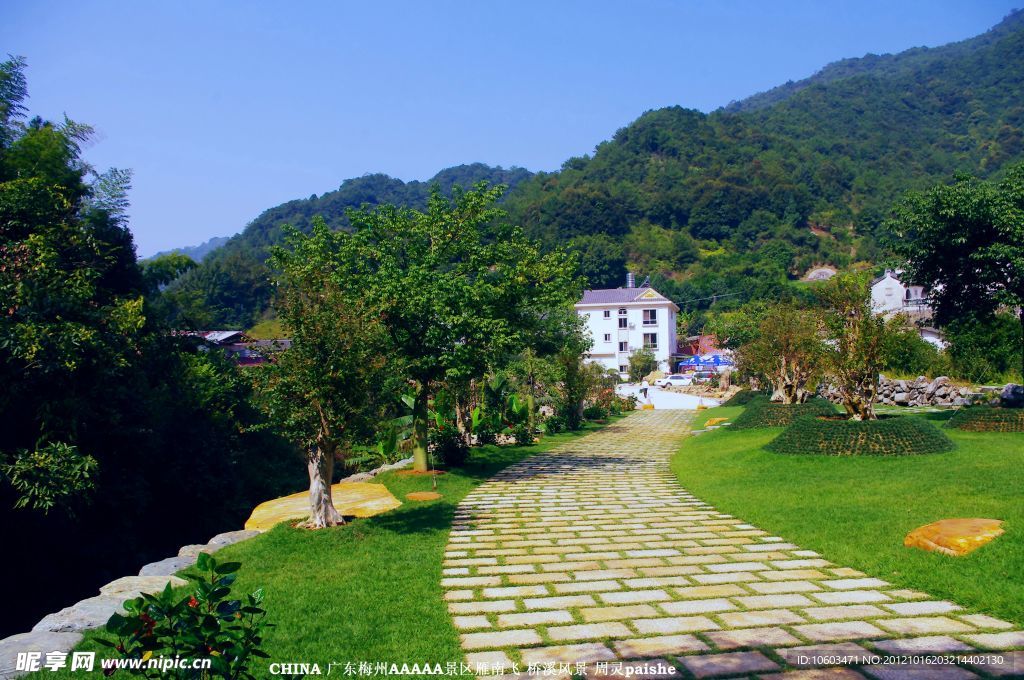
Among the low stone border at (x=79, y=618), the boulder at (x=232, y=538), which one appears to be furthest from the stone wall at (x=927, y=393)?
the low stone border at (x=79, y=618)

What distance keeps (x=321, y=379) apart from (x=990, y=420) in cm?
1377

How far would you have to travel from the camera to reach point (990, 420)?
14727 millimetres


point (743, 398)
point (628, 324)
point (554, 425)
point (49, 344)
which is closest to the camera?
point (49, 344)

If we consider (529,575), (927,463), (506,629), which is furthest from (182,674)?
(927,463)

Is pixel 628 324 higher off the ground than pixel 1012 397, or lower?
higher

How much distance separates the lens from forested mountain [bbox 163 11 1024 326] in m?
83.9

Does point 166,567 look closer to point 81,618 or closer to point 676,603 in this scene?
point 81,618

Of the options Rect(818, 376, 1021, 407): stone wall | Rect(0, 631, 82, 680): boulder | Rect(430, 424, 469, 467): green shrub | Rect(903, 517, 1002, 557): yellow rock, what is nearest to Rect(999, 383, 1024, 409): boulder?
Rect(818, 376, 1021, 407): stone wall

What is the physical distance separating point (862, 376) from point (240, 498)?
13.6 m

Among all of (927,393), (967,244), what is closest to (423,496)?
(967,244)

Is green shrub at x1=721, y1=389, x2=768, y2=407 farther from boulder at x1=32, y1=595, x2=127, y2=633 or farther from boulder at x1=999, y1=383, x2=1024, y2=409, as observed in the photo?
boulder at x1=32, y1=595, x2=127, y2=633

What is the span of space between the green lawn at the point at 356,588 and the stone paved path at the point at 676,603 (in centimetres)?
27

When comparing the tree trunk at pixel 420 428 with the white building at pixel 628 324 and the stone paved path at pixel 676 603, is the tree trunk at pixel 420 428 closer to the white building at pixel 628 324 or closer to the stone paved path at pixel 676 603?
the stone paved path at pixel 676 603

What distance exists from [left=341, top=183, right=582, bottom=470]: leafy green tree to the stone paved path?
3879 millimetres
